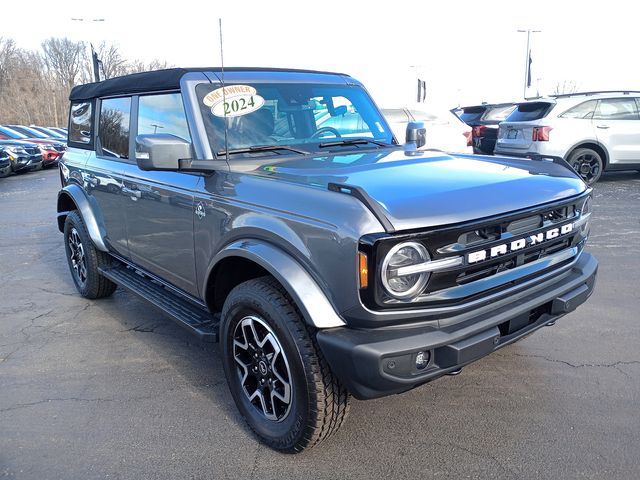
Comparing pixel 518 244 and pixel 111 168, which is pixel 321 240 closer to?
pixel 518 244

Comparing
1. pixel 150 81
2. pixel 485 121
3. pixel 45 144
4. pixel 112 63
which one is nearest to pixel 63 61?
pixel 112 63

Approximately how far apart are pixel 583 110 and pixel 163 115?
9515mm

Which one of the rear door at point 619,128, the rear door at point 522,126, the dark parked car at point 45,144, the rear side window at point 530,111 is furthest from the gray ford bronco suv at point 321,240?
the dark parked car at point 45,144

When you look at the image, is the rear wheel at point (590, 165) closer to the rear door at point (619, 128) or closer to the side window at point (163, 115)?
the rear door at point (619, 128)

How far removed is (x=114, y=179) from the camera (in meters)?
4.31

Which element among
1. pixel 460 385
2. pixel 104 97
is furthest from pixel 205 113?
pixel 460 385

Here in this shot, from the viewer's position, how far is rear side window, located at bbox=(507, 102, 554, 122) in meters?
10.6

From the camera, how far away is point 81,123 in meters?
5.28

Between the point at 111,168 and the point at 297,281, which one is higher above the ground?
the point at 111,168

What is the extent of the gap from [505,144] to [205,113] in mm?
9145

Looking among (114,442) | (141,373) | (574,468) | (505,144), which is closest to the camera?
(574,468)

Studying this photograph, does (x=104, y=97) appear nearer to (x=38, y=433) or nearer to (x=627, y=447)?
(x=38, y=433)

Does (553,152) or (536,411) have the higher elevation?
(553,152)

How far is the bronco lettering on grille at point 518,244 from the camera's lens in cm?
244
